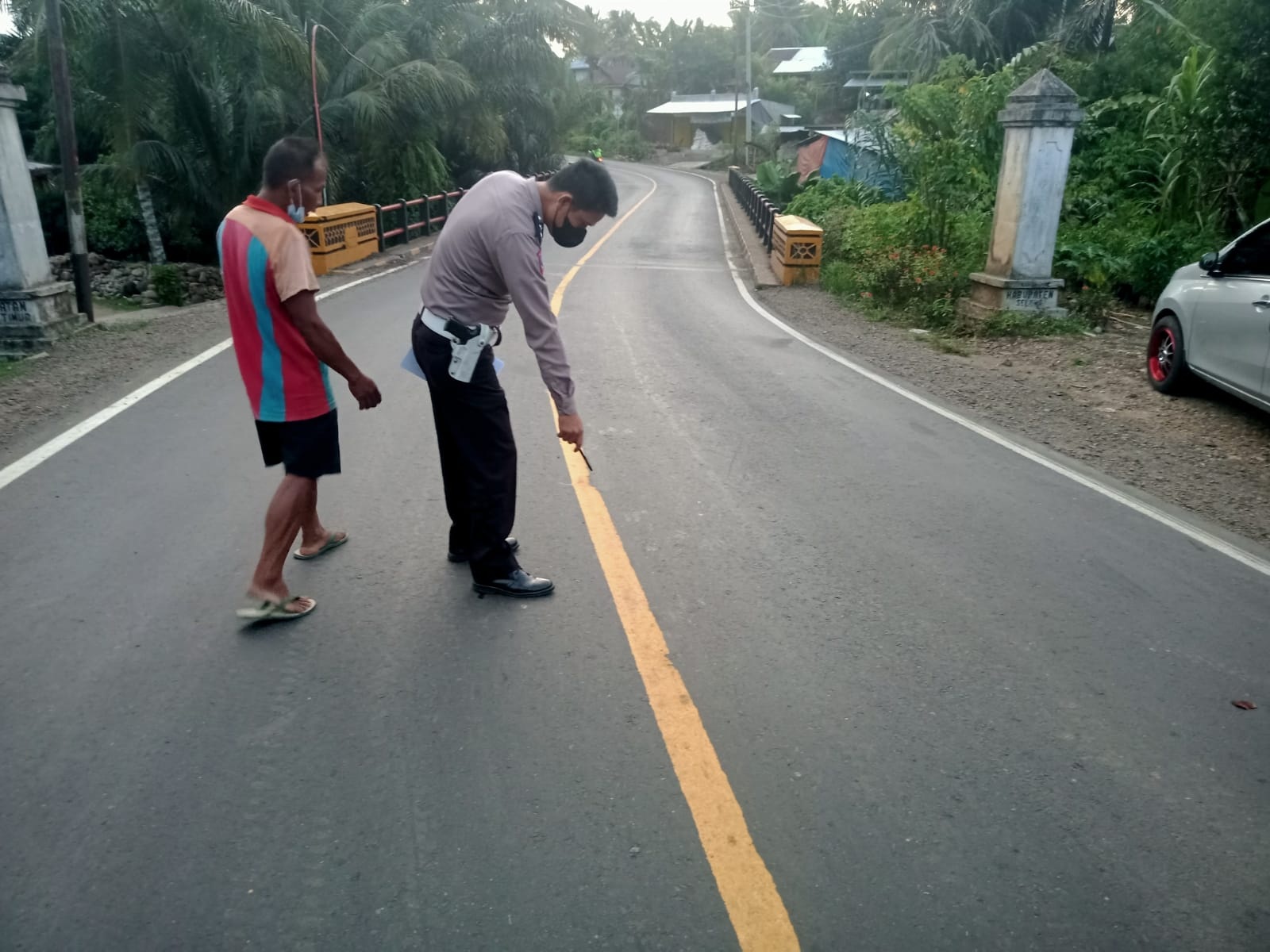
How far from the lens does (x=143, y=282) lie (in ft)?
61.0

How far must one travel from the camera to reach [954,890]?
9.16ft

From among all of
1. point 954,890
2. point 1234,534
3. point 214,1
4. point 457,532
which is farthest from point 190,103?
point 954,890

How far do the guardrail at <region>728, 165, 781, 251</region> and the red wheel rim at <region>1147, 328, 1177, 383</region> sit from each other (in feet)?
34.7

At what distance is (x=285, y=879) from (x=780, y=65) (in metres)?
81.9

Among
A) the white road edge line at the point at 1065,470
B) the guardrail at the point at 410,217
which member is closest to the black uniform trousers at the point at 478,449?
the white road edge line at the point at 1065,470

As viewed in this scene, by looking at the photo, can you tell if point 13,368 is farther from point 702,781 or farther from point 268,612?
point 702,781

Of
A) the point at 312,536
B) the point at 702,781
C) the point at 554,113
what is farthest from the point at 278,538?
the point at 554,113

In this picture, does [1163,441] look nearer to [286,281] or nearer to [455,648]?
[455,648]

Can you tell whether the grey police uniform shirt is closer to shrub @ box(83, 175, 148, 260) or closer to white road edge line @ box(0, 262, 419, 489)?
white road edge line @ box(0, 262, 419, 489)

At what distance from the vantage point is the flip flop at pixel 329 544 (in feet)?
15.7

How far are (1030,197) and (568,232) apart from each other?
909 cm

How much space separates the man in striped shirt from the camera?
152 inches

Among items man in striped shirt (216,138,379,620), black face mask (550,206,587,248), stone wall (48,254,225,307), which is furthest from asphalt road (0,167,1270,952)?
stone wall (48,254,225,307)

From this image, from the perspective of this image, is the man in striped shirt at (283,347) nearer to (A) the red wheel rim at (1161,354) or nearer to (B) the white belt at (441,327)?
(B) the white belt at (441,327)
